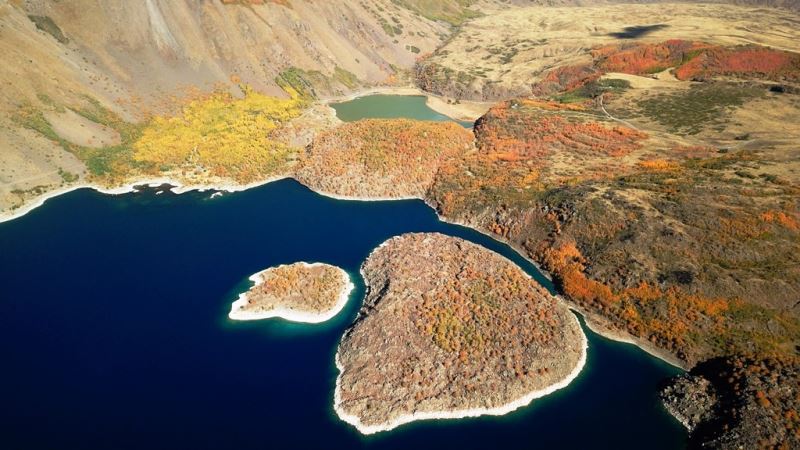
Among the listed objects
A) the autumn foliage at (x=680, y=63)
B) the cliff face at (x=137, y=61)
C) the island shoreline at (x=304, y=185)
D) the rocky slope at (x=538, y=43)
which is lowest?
the rocky slope at (x=538, y=43)

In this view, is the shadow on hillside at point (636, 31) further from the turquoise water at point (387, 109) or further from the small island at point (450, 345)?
the small island at point (450, 345)

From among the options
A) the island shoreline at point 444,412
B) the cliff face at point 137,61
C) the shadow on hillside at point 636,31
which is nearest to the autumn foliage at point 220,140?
the cliff face at point 137,61

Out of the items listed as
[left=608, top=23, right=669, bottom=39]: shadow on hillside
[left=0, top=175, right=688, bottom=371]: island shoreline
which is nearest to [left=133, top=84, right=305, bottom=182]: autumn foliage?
[left=0, top=175, right=688, bottom=371]: island shoreline

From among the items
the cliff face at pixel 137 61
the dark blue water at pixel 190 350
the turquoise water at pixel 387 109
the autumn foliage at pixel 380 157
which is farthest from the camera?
the turquoise water at pixel 387 109

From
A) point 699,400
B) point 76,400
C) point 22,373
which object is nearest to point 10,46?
point 22,373

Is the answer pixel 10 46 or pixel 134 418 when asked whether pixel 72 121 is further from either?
pixel 134 418

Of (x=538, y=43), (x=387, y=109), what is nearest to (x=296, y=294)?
(x=387, y=109)
